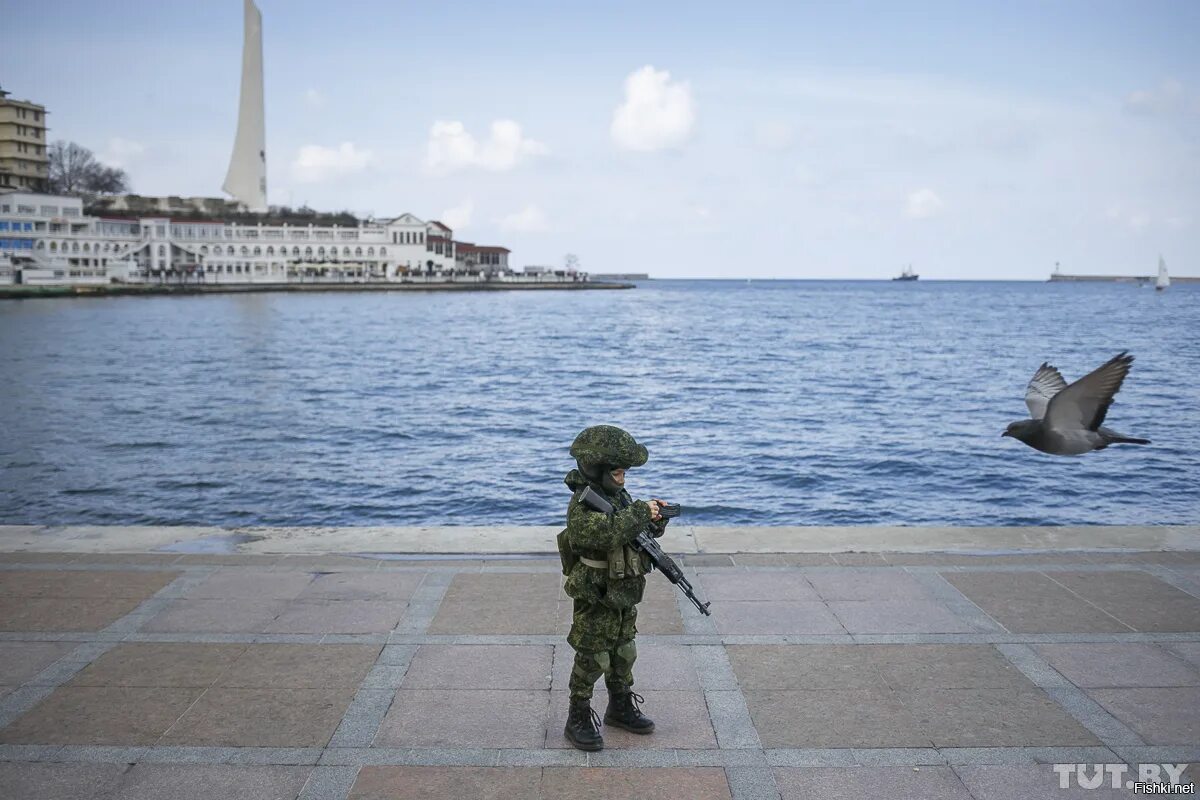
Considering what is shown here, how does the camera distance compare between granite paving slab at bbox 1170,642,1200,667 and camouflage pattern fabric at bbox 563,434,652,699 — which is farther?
granite paving slab at bbox 1170,642,1200,667

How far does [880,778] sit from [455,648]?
10.1 ft

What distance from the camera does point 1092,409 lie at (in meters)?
8.37

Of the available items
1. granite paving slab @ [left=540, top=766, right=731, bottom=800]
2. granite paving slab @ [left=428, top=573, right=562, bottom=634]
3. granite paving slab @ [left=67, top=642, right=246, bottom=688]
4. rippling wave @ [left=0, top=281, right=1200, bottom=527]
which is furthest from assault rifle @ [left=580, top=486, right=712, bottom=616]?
rippling wave @ [left=0, top=281, right=1200, bottom=527]

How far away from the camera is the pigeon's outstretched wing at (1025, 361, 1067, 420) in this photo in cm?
894

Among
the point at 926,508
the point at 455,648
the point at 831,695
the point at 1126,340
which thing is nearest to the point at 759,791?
the point at 831,695

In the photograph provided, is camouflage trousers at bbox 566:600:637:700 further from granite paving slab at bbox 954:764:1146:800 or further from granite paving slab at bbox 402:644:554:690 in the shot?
granite paving slab at bbox 954:764:1146:800

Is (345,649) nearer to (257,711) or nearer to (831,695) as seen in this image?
(257,711)

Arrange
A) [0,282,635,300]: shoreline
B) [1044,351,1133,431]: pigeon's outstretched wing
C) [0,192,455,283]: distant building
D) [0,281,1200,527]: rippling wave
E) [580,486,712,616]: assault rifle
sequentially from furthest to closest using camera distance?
1. [0,192,455,283]: distant building
2. [0,282,635,300]: shoreline
3. [0,281,1200,527]: rippling wave
4. [1044,351,1133,431]: pigeon's outstretched wing
5. [580,486,712,616]: assault rifle

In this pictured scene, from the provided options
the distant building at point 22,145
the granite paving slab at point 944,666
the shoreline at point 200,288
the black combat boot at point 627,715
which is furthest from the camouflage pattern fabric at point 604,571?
the distant building at point 22,145

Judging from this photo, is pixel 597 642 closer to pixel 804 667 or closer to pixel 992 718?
pixel 804 667

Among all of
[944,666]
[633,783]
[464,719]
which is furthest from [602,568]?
[944,666]

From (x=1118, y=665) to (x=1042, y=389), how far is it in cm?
332

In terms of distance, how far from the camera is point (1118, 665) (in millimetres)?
6629

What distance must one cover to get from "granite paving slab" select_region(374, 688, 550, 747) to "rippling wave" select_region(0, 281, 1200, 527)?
38.9ft
